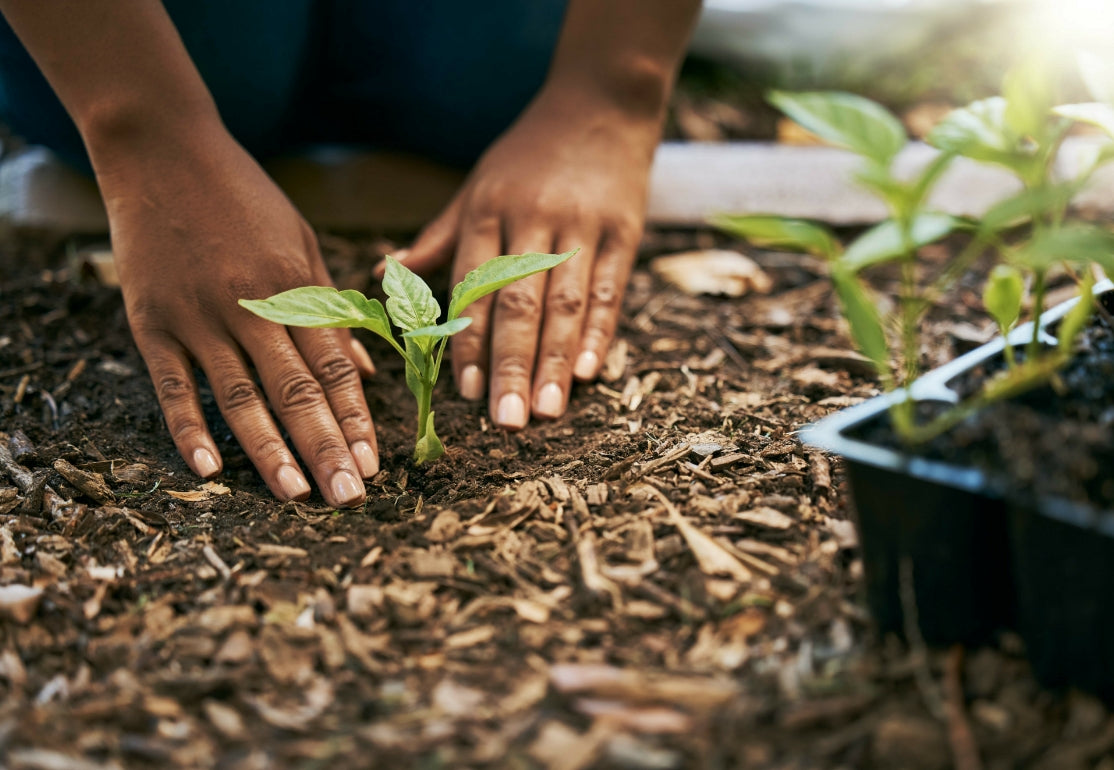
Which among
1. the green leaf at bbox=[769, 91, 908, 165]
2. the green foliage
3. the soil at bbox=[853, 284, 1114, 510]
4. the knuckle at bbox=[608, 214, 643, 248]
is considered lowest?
the knuckle at bbox=[608, 214, 643, 248]

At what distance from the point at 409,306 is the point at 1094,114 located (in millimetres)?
855

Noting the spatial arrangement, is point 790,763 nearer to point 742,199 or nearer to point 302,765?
point 302,765

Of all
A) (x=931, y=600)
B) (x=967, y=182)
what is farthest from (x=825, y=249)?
(x=967, y=182)

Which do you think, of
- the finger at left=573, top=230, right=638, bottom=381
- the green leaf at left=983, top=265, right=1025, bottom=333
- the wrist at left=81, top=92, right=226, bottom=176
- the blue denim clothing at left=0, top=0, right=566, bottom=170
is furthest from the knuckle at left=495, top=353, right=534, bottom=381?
the blue denim clothing at left=0, top=0, right=566, bottom=170

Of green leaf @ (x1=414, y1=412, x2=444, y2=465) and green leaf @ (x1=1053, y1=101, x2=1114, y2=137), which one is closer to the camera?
green leaf @ (x1=1053, y1=101, x2=1114, y2=137)

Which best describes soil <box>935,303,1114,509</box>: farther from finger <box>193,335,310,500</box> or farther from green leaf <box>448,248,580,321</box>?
finger <box>193,335,310,500</box>

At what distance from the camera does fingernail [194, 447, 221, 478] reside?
131 centimetres

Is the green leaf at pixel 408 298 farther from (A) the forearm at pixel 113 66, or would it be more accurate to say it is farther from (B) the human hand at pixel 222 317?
(A) the forearm at pixel 113 66

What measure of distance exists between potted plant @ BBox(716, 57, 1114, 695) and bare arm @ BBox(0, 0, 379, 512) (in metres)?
0.77

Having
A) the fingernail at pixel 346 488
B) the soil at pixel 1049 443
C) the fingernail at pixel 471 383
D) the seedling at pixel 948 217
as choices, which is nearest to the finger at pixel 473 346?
the fingernail at pixel 471 383

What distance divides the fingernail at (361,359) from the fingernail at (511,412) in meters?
0.26

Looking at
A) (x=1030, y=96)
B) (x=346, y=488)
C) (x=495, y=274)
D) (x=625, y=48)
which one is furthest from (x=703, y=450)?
(x=625, y=48)

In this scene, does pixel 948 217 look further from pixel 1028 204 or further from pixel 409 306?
pixel 409 306

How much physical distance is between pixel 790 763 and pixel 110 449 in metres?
1.14
